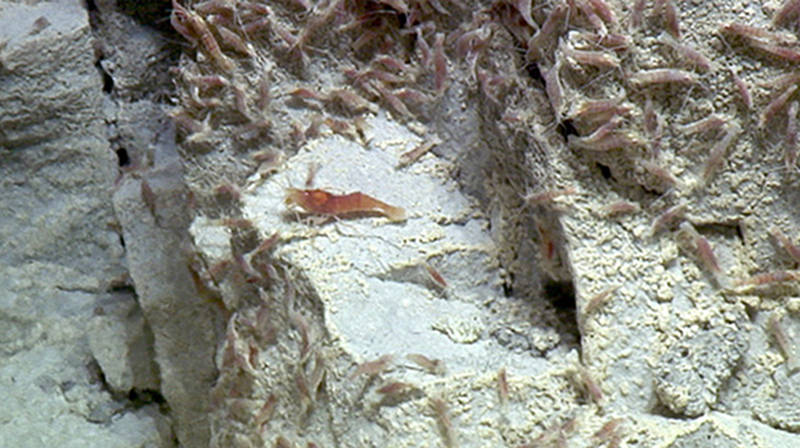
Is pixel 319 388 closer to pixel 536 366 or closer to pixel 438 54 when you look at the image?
pixel 536 366

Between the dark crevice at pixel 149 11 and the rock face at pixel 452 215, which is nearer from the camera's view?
the rock face at pixel 452 215

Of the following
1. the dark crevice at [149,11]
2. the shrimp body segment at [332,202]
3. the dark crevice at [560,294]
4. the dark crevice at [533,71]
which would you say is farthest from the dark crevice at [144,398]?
the dark crevice at [533,71]

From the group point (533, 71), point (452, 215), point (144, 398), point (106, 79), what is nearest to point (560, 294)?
point (452, 215)

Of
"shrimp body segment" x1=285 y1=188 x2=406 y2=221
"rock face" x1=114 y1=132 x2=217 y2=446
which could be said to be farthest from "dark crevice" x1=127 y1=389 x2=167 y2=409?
"shrimp body segment" x1=285 y1=188 x2=406 y2=221

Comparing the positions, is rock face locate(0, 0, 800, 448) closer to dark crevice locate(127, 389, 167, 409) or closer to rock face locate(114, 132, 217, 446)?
rock face locate(114, 132, 217, 446)

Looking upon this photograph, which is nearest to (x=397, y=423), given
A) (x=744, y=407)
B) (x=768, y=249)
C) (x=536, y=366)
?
(x=536, y=366)

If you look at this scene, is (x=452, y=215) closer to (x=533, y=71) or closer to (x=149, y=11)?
(x=533, y=71)

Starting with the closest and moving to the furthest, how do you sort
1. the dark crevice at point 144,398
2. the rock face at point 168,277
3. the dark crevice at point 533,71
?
the dark crevice at point 533,71
the rock face at point 168,277
the dark crevice at point 144,398

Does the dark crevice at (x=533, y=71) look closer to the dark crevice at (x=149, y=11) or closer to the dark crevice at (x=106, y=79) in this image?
the dark crevice at (x=149, y=11)

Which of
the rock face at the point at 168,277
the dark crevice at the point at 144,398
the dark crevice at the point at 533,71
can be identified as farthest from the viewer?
the dark crevice at the point at 144,398
